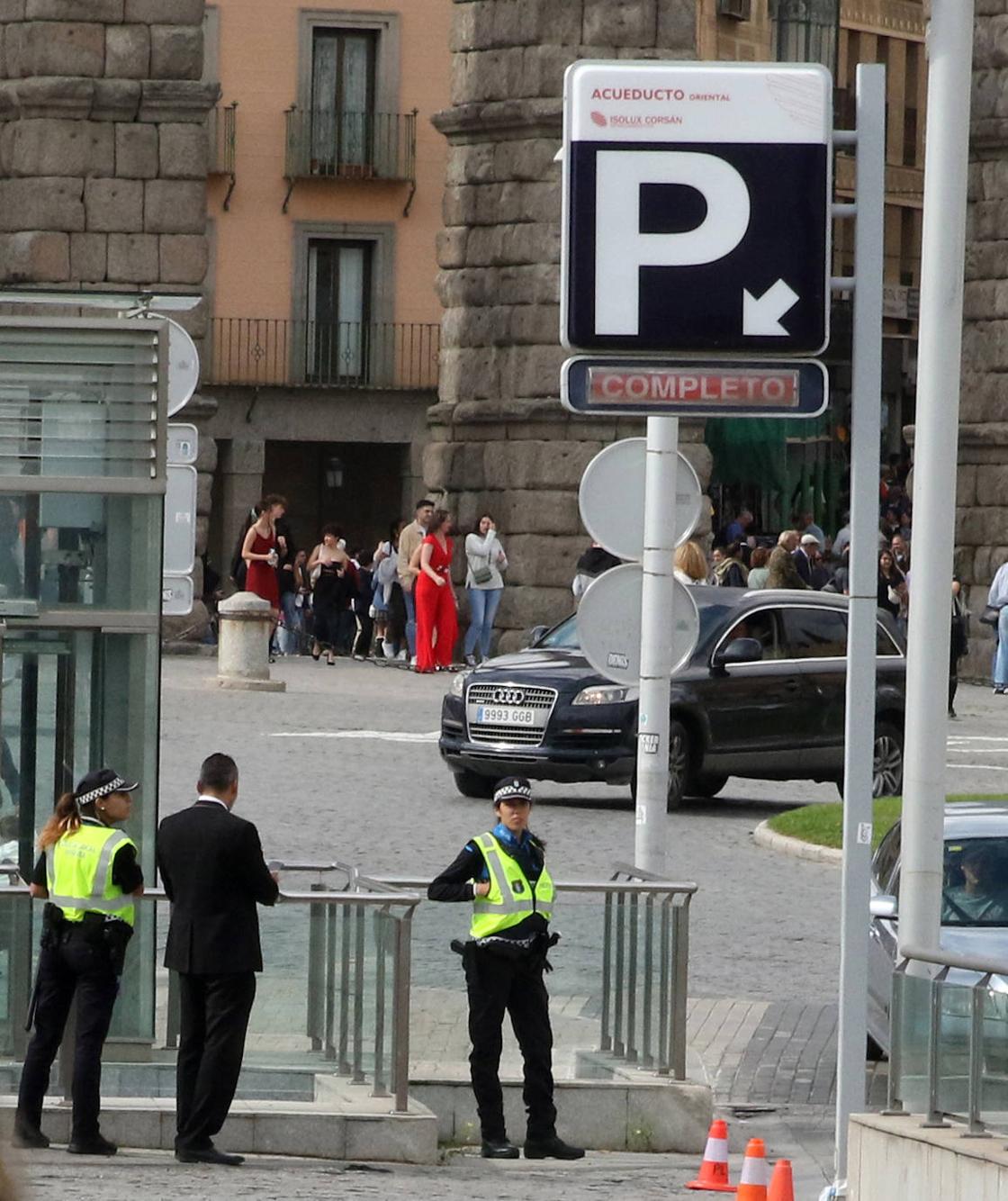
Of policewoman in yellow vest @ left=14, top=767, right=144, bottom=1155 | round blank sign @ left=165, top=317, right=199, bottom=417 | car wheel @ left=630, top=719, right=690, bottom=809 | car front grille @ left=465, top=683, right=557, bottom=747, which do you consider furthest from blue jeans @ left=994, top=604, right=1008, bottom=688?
policewoman in yellow vest @ left=14, top=767, right=144, bottom=1155

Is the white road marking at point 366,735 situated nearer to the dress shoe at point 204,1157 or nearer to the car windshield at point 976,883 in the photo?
the car windshield at point 976,883

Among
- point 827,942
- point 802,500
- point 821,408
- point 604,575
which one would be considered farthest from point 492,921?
point 802,500

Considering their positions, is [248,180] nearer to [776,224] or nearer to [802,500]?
[802,500]

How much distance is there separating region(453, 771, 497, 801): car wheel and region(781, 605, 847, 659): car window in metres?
2.38

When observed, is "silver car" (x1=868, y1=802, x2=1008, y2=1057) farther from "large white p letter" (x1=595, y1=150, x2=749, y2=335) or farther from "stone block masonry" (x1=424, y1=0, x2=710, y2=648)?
"stone block masonry" (x1=424, y1=0, x2=710, y2=648)

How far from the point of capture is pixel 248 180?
5212 centimetres

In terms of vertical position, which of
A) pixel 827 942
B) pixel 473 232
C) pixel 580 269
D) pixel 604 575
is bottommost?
pixel 827 942

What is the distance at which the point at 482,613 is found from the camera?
32.4 metres

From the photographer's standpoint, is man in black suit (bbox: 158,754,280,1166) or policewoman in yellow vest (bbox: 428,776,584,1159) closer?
man in black suit (bbox: 158,754,280,1166)

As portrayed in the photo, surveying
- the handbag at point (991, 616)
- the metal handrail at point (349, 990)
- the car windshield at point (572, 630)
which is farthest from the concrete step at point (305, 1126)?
the handbag at point (991, 616)

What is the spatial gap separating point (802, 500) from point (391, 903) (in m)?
40.0

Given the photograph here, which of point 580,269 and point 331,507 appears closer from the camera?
point 580,269

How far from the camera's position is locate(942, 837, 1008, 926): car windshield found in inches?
508

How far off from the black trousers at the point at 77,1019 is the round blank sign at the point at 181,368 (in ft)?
11.2
